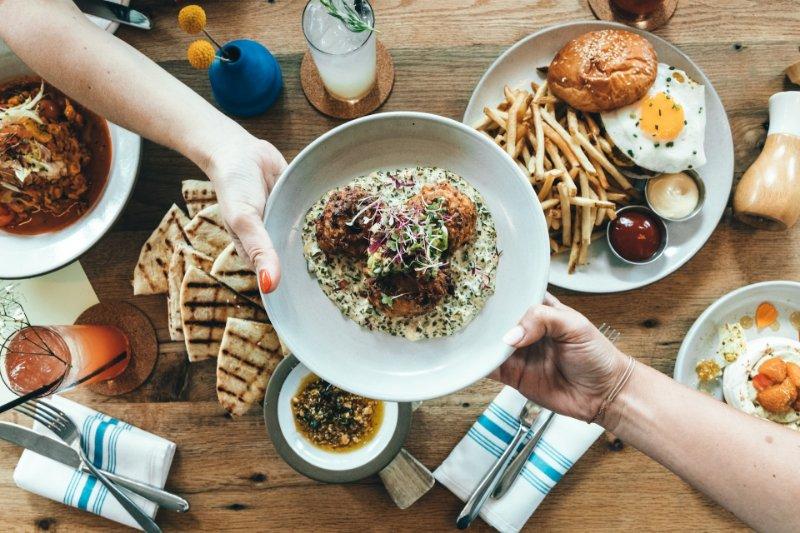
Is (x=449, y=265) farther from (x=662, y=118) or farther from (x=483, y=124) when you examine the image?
(x=662, y=118)

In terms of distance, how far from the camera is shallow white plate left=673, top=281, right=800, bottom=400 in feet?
10.0

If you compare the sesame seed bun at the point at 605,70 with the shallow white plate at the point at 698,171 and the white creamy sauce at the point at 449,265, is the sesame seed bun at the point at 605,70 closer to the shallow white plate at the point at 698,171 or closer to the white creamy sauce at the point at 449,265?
the shallow white plate at the point at 698,171

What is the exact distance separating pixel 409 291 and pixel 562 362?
2.54 feet

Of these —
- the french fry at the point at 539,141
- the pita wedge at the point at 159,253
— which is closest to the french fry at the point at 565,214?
the french fry at the point at 539,141

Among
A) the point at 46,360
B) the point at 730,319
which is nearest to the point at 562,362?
the point at 730,319

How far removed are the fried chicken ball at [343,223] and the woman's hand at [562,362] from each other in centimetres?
74

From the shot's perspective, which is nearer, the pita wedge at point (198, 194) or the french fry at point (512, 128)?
the french fry at point (512, 128)

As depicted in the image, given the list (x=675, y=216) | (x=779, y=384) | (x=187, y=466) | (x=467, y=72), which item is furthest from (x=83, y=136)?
(x=779, y=384)

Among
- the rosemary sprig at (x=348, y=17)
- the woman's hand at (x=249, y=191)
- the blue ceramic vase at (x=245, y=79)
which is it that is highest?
the rosemary sprig at (x=348, y=17)

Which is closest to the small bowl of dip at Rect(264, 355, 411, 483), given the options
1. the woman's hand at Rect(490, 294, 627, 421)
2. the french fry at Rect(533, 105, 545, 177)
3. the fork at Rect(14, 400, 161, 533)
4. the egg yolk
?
the woman's hand at Rect(490, 294, 627, 421)

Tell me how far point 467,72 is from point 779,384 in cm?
221

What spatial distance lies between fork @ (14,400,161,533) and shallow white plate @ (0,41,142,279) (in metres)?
0.70

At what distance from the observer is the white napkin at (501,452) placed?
9.95ft

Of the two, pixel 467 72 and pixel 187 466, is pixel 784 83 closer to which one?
pixel 467 72
